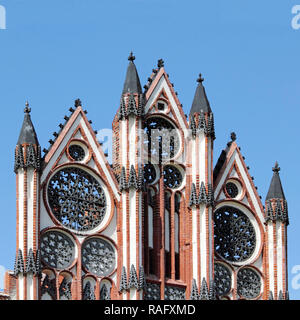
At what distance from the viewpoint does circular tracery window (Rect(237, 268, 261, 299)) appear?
2053 inches

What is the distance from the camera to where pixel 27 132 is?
4897 cm

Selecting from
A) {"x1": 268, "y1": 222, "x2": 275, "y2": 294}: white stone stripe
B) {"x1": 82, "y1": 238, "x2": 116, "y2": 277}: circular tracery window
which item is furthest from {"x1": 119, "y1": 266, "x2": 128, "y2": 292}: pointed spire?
{"x1": 268, "y1": 222, "x2": 275, "y2": 294}: white stone stripe

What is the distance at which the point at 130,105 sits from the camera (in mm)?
50375

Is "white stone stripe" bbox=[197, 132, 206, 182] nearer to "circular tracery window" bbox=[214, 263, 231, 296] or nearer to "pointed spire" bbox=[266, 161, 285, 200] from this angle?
"circular tracery window" bbox=[214, 263, 231, 296]

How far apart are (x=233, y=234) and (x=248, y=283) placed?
192 centimetres

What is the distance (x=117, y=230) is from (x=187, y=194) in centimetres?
337

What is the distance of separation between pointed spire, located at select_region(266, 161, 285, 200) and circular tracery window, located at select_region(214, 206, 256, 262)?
131 cm

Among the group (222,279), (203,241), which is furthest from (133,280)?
(222,279)

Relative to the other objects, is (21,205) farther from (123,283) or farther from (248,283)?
(248,283)
